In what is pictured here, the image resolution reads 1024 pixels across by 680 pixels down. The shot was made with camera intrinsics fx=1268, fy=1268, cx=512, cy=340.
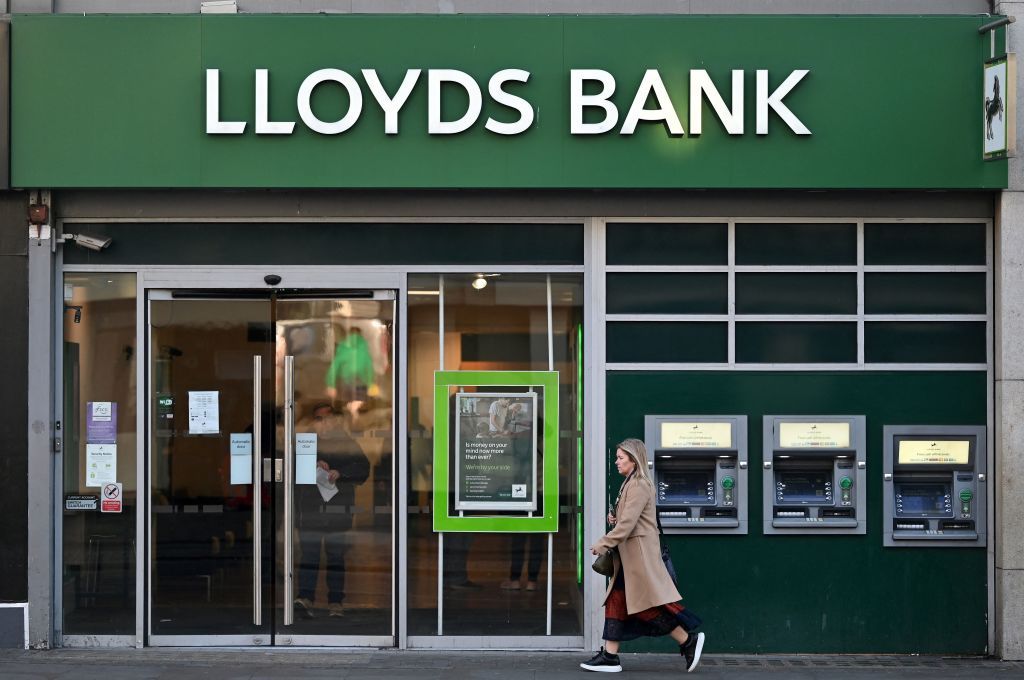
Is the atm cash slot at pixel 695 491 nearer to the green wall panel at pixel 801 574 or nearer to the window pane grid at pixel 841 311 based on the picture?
the green wall panel at pixel 801 574

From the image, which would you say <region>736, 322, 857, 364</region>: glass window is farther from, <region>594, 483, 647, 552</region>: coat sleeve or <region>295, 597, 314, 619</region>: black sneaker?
<region>295, 597, 314, 619</region>: black sneaker

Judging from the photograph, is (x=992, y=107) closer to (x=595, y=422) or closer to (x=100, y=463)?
(x=595, y=422)

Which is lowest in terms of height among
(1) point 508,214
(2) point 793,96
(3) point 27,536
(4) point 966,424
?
(3) point 27,536

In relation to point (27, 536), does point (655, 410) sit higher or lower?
higher

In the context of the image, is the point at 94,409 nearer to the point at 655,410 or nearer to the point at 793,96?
the point at 655,410

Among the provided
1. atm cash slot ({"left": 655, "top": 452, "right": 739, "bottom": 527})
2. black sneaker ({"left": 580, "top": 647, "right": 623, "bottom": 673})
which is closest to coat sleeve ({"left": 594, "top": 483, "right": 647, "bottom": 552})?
black sneaker ({"left": 580, "top": 647, "right": 623, "bottom": 673})

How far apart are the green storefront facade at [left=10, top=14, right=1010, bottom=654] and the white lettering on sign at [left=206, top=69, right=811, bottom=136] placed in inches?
2.7

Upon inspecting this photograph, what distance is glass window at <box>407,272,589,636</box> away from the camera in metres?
9.64

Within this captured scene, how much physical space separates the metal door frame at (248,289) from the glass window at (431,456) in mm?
132

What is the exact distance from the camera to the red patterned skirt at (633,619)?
8.68 metres

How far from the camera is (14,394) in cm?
948

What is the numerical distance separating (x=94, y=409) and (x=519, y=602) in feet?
11.7

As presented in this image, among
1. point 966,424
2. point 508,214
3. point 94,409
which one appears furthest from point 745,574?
point 94,409

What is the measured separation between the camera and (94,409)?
9695 millimetres
